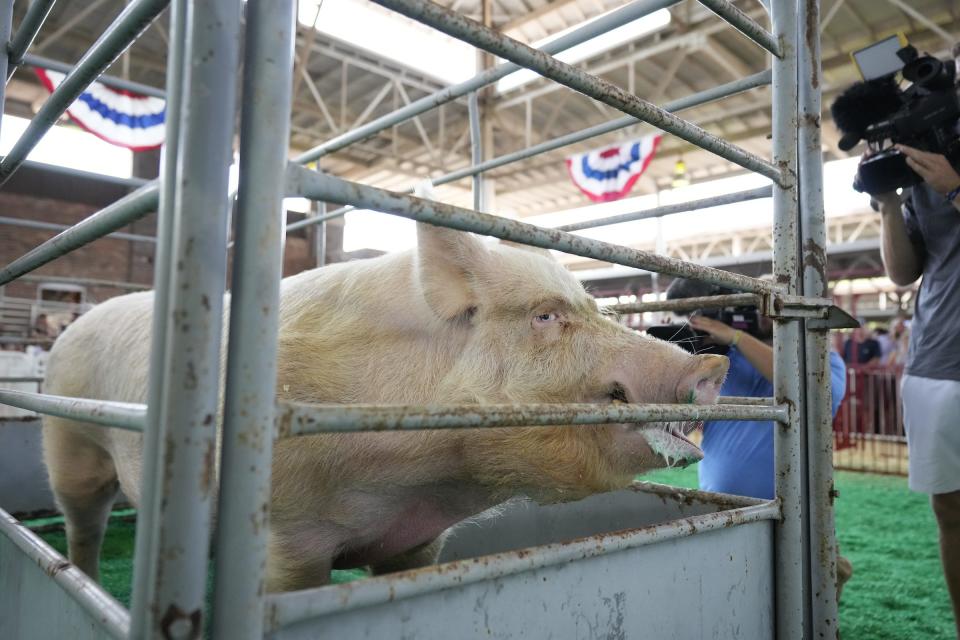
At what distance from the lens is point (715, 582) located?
140 cm

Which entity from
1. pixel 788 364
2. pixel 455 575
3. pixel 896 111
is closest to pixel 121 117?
pixel 896 111

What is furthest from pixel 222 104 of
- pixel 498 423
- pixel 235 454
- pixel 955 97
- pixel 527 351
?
pixel 955 97

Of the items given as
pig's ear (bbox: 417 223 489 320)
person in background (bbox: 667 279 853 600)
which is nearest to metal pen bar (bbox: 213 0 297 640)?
pig's ear (bbox: 417 223 489 320)

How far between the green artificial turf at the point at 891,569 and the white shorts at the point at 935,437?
31.4 inches

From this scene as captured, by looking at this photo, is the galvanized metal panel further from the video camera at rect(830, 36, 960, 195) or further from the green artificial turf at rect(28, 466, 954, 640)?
the green artificial turf at rect(28, 466, 954, 640)

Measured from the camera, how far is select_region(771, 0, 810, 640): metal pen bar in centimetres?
155

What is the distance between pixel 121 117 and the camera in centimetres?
543

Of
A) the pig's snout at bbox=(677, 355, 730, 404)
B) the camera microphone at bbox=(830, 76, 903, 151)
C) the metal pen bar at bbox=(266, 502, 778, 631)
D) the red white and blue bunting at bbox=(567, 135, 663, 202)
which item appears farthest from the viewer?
the red white and blue bunting at bbox=(567, 135, 663, 202)

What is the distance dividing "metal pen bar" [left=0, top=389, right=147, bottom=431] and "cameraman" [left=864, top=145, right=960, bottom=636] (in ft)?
7.97

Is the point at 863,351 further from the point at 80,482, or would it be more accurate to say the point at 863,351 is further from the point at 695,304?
the point at 80,482

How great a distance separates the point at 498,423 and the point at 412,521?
0.84 meters

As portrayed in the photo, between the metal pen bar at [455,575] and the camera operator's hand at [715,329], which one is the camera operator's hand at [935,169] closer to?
the camera operator's hand at [715,329]

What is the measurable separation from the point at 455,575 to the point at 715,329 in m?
1.81

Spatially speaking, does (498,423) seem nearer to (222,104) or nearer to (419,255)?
(222,104)
